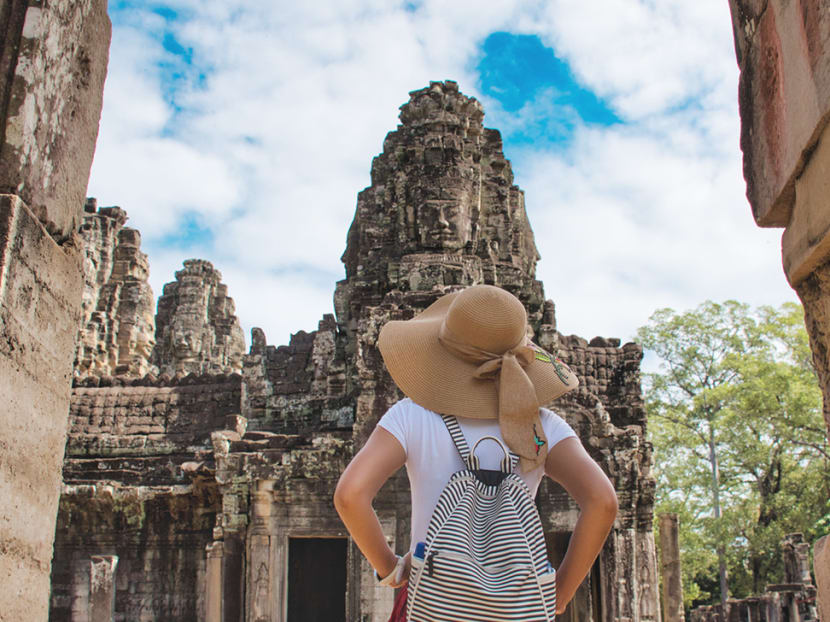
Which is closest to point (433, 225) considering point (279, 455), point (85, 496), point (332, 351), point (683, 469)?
point (332, 351)

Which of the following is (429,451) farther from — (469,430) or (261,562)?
(261,562)

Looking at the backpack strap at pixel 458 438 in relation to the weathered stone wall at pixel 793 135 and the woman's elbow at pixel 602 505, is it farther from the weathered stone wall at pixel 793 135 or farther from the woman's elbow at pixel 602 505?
the weathered stone wall at pixel 793 135

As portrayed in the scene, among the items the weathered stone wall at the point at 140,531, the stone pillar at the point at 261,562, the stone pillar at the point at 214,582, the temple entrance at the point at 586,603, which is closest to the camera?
the stone pillar at the point at 261,562

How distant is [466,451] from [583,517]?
0.40 metres

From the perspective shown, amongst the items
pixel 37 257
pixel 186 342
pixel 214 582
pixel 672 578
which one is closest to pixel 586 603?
pixel 672 578

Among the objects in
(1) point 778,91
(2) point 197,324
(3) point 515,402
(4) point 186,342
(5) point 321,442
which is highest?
(2) point 197,324

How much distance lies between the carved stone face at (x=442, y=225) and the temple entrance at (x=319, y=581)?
5656mm

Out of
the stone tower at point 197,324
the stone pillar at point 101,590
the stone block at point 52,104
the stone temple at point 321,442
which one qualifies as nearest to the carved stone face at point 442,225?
the stone temple at point 321,442

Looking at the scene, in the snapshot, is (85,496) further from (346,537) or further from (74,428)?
(346,537)

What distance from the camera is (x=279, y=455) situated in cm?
1236

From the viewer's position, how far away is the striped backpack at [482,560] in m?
2.11

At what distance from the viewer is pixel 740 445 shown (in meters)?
24.5

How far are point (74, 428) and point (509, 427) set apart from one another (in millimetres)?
14886

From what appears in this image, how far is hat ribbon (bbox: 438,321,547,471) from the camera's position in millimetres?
2408
